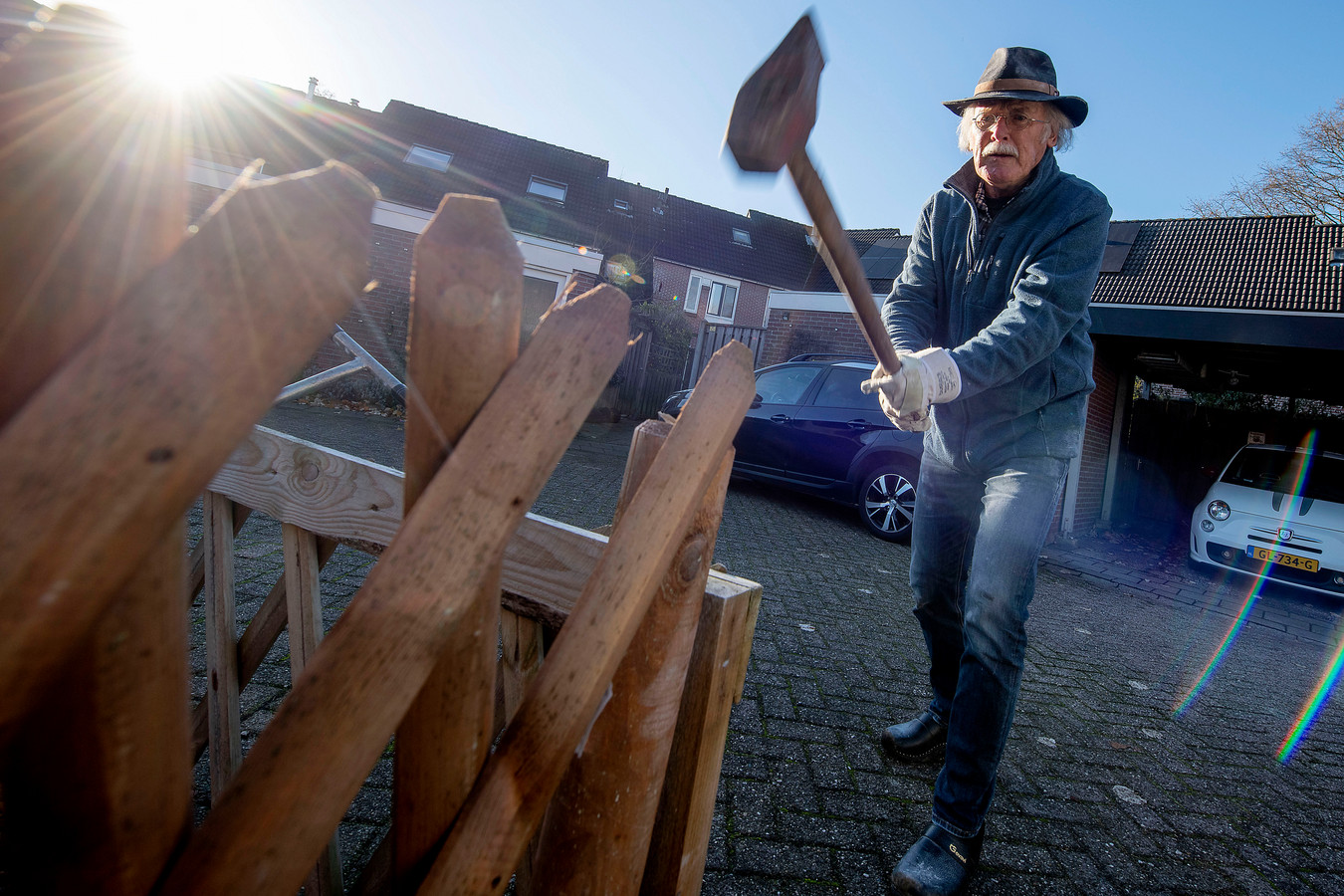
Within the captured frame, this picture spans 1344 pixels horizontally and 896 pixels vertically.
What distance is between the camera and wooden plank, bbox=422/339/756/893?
0.74 metres

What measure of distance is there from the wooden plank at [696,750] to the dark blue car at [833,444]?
5.21 metres

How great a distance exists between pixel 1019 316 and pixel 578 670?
1592 millimetres

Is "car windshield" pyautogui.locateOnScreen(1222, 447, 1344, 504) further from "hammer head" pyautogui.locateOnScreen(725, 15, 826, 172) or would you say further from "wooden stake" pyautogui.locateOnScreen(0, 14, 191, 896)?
"wooden stake" pyautogui.locateOnScreen(0, 14, 191, 896)

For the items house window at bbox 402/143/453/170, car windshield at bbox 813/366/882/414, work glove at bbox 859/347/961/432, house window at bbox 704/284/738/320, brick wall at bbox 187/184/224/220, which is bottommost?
work glove at bbox 859/347/961/432

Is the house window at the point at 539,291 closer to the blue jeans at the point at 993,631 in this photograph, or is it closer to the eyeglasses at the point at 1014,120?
the eyeglasses at the point at 1014,120

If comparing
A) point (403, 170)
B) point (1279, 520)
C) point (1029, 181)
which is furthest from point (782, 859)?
point (403, 170)

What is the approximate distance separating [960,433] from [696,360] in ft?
42.6

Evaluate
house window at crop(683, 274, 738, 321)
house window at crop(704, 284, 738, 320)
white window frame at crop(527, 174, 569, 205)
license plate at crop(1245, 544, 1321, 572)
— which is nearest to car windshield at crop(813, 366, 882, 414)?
license plate at crop(1245, 544, 1321, 572)

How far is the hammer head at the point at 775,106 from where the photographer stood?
124cm

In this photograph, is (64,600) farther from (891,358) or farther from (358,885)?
(891,358)

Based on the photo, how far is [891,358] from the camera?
1.73 m

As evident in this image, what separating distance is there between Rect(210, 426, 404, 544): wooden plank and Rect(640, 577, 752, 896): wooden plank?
0.62 m

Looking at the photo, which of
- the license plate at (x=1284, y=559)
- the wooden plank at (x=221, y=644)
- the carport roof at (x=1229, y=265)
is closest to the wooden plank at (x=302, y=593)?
the wooden plank at (x=221, y=644)

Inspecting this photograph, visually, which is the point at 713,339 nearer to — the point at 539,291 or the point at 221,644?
the point at 539,291
